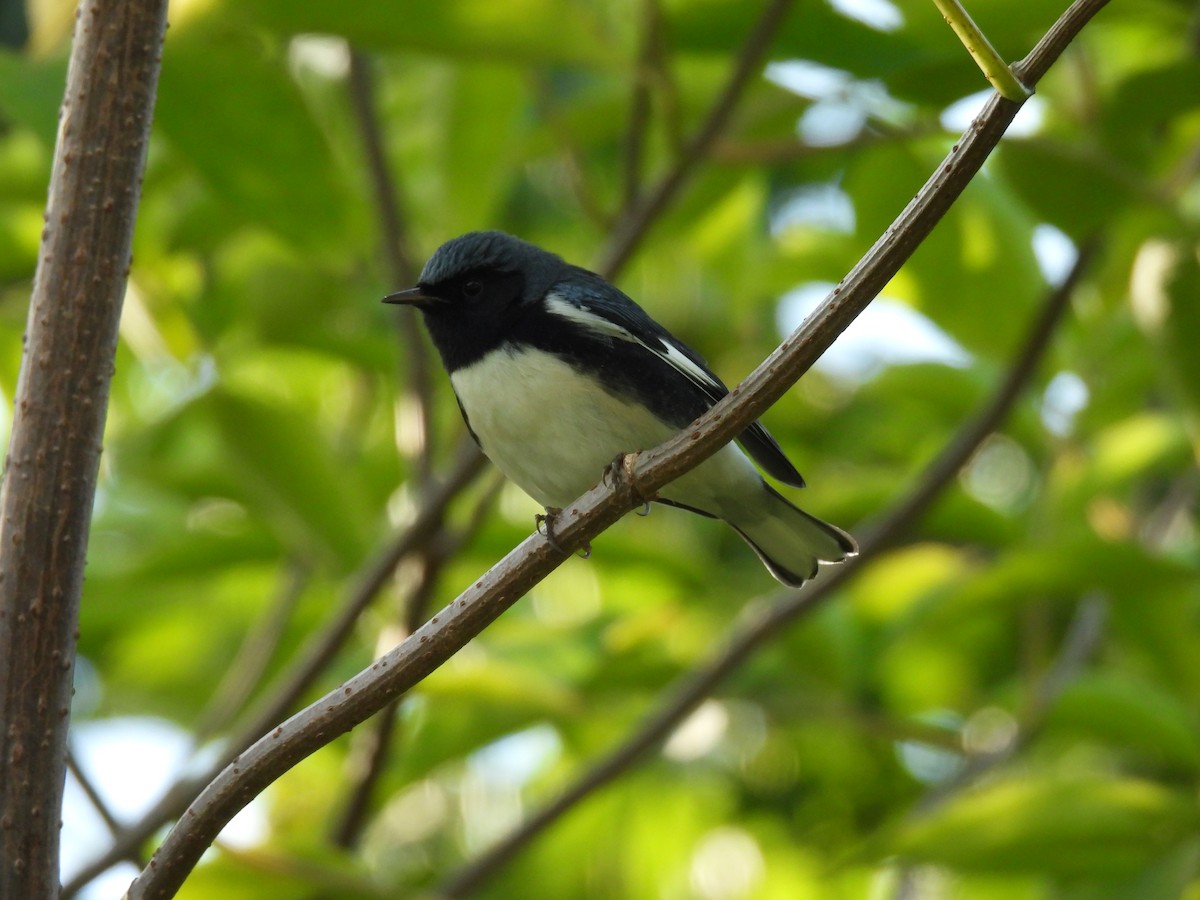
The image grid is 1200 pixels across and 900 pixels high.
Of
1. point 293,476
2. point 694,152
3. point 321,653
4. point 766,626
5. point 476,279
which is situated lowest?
point 766,626

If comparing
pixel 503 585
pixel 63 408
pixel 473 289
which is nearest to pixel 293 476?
pixel 473 289

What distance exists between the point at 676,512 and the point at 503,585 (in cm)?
314

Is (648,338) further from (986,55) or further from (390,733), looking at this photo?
(986,55)

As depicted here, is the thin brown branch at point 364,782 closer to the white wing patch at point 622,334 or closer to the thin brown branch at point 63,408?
the white wing patch at point 622,334

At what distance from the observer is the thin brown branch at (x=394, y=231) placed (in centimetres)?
358

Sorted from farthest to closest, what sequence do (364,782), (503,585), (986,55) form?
1. (364,782)
2. (503,585)
3. (986,55)

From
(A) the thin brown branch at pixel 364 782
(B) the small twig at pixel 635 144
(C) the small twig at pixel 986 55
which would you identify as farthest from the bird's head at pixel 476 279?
(C) the small twig at pixel 986 55

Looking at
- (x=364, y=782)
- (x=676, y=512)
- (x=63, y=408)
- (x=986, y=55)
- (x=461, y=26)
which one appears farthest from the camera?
(x=676, y=512)

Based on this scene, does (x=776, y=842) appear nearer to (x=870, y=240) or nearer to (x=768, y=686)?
(x=768, y=686)

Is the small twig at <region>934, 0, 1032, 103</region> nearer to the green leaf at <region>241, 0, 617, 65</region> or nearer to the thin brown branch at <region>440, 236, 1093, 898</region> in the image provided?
the green leaf at <region>241, 0, 617, 65</region>

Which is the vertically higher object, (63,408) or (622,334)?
(622,334)

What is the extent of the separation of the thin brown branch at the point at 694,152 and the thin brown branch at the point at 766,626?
2.98 feet

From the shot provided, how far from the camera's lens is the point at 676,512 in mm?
5016

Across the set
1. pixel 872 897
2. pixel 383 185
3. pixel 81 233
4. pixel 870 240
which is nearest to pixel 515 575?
pixel 81 233
